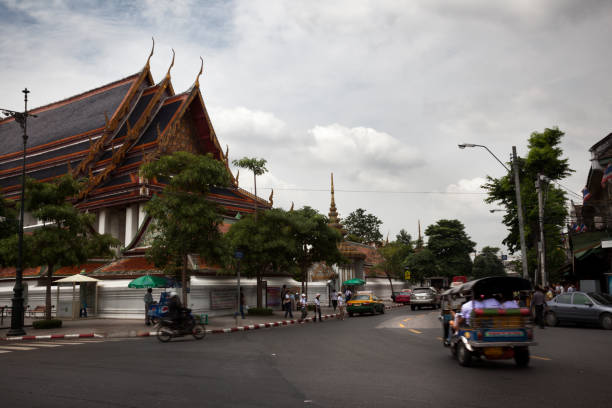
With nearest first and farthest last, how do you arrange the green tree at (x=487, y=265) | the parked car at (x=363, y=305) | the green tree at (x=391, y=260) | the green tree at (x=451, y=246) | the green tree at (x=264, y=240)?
1. the green tree at (x=264, y=240)
2. the parked car at (x=363, y=305)
3. the green tree at (x=391, y=260)
4. the green tree at (x=451, y=246)
5. the green tree at (x=487, y=265)

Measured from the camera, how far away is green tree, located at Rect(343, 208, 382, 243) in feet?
316

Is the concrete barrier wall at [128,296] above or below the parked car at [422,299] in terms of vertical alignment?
above

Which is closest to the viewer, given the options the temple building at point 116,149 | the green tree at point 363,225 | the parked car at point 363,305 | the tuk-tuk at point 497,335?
the tuk-tuk at point 497,335

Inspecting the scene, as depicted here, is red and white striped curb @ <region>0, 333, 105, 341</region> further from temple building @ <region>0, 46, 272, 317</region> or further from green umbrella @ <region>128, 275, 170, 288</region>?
temple building @ <region>0, 46, 272, 317</region>

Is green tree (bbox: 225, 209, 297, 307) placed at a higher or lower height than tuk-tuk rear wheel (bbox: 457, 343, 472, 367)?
higher

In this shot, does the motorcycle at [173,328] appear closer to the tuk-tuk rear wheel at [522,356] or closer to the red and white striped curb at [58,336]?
the red and white striped curb at [58,336]

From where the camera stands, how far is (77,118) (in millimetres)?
43188

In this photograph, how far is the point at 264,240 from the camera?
90.9 feet

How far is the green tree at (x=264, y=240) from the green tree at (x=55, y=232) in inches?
287

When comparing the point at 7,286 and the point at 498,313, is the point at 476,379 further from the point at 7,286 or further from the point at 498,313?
the point at 7,286

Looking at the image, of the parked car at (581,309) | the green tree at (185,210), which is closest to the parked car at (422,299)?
the parked car at (581,309)

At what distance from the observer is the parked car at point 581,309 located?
18.1 m

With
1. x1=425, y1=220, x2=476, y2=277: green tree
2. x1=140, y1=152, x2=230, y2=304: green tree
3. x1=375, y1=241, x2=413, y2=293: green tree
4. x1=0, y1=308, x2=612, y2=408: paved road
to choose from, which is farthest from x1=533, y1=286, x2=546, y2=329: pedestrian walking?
x1=425, y1=220, x2=476, y2=277: green tree

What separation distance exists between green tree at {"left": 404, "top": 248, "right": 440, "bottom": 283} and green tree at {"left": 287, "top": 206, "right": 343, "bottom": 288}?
31.0m
